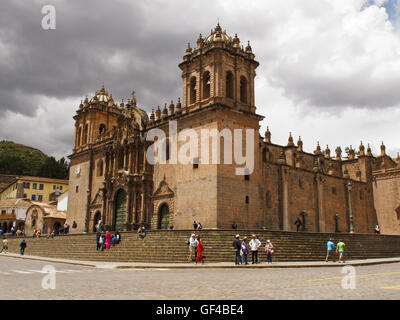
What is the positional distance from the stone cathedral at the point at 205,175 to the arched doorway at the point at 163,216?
8 centimetres

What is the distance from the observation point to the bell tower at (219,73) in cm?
3038

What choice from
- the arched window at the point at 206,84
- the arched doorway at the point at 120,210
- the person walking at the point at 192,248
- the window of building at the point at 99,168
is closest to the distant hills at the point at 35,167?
the window of building at the point at 99,168

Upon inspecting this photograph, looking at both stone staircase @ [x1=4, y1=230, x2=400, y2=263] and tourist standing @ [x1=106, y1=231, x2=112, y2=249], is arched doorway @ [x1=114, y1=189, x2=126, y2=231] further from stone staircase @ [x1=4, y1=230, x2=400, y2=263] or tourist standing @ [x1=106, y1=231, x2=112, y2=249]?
tourist standing @ [x1=106, y1=231, x2=112, y2=249]

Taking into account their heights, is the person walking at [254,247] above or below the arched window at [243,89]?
below

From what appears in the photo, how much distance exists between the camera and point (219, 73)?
99.3 ft

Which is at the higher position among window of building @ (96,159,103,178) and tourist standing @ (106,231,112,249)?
window of building @ (96,159,103,178)

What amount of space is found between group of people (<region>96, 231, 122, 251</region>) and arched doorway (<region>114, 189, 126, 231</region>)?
853cm

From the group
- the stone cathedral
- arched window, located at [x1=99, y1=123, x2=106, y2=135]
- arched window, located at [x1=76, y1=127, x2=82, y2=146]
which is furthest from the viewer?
arched window, located at [x1=76, y1=127, x2=82, y2=146]

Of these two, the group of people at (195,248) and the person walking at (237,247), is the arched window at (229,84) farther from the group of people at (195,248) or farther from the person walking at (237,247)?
the person walking at (237,247)

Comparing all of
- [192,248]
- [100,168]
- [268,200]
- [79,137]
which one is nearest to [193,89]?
[268,200]

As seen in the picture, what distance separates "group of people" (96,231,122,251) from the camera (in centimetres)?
2588

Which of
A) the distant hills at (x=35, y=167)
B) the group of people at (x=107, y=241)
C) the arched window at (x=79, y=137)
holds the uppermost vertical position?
the distant hills at (x=35, y=167)

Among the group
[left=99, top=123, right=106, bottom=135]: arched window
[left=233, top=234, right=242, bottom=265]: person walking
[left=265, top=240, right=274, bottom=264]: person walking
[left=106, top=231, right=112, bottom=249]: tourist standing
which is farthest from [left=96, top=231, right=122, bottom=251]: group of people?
[left=99, top=123, right=106, bottom=135]: arched window

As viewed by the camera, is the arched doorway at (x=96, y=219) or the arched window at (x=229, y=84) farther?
the arched doorway at (x=96, y=219)
